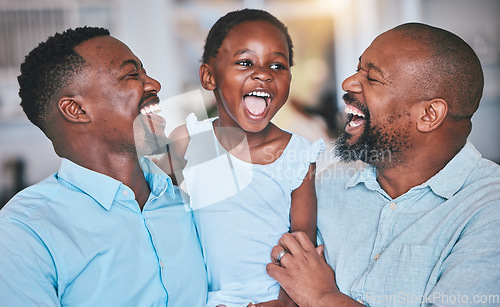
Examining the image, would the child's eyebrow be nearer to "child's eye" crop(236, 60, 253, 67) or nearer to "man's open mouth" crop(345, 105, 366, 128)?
"child's eye" crop(236, 60, 253, 67)

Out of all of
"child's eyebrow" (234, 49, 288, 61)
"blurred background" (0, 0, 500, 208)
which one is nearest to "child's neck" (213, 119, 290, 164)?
"child's eyebrow" (234, 49, 288, 61)

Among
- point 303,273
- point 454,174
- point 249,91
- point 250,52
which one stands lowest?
point 303,273

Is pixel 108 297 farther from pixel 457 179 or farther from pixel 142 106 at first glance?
pixel 457 179

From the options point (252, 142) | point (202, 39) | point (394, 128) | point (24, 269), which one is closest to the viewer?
point (24, 269)

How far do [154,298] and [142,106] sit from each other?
473 millimetres

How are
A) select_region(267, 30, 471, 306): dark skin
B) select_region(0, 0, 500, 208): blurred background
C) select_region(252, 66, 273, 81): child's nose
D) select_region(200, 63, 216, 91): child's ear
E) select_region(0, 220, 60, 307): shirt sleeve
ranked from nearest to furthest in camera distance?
1. select_region(0, 220, 60, 307): shirt sleeve
2. select_region(267, 30, 471, 306): dark skin
3. select_region(252, 66, 273, 81): child's nose
4. select_region(200, 63, 216, 91): child's ear
5. select_region(0, 0, 500, 208): blurred background

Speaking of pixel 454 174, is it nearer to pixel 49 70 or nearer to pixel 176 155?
pixel 176 155

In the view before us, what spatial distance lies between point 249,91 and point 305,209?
0.36 meters

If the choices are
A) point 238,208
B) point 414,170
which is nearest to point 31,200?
point 238,208

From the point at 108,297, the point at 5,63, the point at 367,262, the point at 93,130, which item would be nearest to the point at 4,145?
the point at 5,63

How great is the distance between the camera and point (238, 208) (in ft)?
3.85

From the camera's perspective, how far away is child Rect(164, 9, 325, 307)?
114 centimetres

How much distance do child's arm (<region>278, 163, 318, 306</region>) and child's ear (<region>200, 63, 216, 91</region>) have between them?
38 cm

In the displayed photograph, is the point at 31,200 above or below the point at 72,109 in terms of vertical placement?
below
